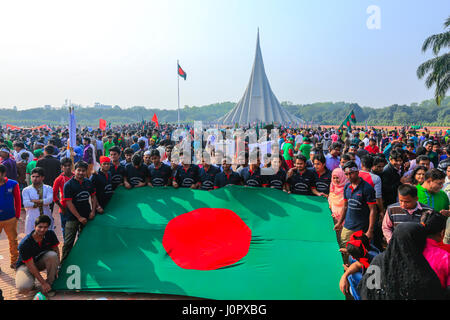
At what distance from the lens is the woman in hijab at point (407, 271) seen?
2.46 meters

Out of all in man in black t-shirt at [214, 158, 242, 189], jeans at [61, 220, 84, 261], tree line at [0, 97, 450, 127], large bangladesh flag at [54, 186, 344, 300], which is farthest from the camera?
tree line at [0, 97, 450, 127]

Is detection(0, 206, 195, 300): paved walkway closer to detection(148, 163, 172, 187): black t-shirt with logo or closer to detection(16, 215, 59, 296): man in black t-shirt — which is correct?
detection(16, 215, 59, 296): man in black t-shirt

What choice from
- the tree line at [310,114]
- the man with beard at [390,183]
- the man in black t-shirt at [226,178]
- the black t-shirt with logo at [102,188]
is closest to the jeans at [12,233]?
the black t-shirt with logo at [102,188]

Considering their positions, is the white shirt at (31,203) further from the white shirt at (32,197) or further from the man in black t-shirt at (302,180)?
the man in black t-shirt at (302,180)

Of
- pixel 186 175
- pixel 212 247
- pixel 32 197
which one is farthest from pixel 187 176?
pixel 32 197

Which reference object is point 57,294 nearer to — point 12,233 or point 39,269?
point 39,269

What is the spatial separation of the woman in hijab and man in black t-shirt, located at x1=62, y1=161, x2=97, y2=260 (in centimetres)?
403

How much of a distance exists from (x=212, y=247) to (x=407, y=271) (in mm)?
2457

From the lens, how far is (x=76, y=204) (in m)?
4.77

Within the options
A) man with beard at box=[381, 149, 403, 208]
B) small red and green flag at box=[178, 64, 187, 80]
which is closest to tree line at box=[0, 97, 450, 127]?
small red and green flag at box=[178, 64, 187, 80]

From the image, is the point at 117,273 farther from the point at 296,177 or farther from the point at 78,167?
the point at 296,177

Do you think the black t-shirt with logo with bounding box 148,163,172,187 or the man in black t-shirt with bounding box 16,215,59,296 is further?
the black t-shirt with logo with bounding box 148,163,172,187

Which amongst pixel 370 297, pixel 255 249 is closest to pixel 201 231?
pixel 255 249

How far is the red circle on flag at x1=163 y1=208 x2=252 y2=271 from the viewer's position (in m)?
4.12
